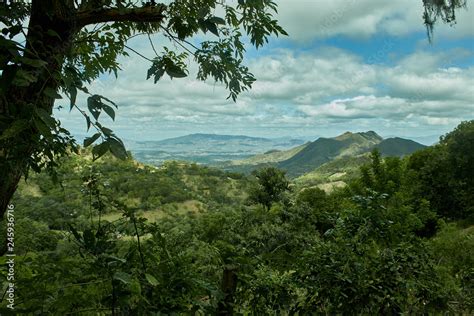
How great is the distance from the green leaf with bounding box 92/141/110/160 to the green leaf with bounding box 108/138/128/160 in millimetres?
13

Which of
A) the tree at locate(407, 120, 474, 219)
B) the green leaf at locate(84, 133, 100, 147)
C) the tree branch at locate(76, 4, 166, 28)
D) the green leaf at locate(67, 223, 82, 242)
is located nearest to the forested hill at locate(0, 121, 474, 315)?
the green leaf at locate(67, 223, 82, 242)

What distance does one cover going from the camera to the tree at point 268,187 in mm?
48562

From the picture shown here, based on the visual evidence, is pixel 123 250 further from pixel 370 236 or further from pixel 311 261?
pixel 370 236

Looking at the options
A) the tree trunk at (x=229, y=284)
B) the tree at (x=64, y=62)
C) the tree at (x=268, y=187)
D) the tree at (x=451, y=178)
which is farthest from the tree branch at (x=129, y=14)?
the tree at (x=268, y=187)

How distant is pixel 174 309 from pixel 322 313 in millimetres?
1714

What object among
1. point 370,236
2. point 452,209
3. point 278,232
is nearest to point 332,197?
point 452,209

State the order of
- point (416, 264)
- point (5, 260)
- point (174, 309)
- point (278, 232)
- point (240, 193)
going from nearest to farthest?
point (174, 309)
point (5, 260)
point (416, 264)
point (278, 232)
point (240, 193)

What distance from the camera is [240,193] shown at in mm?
147625

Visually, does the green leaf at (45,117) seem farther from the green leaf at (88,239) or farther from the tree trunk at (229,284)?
the tree trunk at (229,284)

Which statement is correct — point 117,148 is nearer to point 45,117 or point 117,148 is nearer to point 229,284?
point 45,117

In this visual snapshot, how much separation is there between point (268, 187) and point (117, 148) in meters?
48.4

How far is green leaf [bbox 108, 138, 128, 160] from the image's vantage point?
1117 millimetres

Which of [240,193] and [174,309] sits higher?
[174,309]

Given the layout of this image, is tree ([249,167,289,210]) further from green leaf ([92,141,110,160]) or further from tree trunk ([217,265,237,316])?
green leaf ([92,141,110,160])
